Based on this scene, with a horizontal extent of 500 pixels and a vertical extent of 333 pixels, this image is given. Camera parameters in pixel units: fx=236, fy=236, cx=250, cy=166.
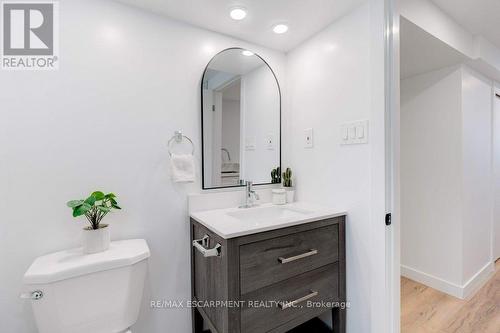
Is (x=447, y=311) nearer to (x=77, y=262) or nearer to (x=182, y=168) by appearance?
(x=182, y=168)

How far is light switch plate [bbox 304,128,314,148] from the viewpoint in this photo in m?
1.64

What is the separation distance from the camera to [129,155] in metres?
1.30

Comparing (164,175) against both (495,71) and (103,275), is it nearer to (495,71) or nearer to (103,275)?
(103,275)

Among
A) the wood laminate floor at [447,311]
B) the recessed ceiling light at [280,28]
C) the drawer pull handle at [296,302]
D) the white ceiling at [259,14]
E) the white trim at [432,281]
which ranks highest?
the white ceiling at [259,14]

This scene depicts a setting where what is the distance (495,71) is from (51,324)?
3.57 metres

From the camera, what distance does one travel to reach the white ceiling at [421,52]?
1.42 meters

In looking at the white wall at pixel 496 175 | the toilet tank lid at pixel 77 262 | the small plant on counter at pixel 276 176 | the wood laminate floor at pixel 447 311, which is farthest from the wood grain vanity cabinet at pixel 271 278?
the white wall at pixel 496 175

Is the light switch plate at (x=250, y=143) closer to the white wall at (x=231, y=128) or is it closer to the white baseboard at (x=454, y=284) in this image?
the white wall at (x=231, y=128)

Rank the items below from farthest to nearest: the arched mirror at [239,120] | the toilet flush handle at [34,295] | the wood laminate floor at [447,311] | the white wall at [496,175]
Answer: the white wall at [496,175] < the wood laminate floor at [447,311] < the arched mirror at [239,120] < the toilet flush handle at [34,295]

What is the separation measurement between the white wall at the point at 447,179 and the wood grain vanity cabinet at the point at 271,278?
1335mm

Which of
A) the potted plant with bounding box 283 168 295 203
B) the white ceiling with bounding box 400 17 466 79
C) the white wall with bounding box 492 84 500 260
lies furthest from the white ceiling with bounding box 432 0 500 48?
the potted plant with bounding box 283 168 295 203

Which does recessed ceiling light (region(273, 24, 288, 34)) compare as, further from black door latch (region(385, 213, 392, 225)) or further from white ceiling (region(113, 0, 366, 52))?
black door latch (region(385, 213, 392, 225))

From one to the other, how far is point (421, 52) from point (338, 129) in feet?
3.12

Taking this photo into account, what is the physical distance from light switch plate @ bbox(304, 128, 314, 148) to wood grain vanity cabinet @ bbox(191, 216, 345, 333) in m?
0.55
